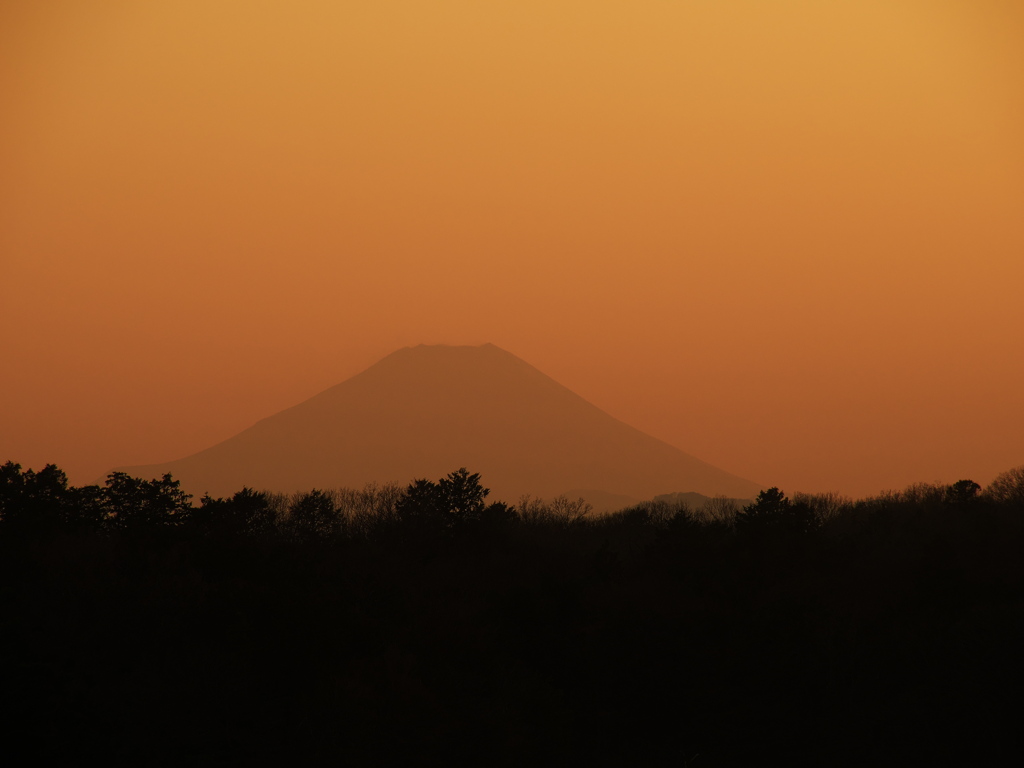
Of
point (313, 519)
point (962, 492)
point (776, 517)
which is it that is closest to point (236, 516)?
point (313, 519)

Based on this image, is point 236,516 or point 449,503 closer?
point 236,516

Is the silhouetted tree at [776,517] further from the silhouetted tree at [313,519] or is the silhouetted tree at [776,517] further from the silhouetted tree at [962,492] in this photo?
the silhouetted tree at [313,519]

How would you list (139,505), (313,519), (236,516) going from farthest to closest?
(313,519), (236,516), (139,505)

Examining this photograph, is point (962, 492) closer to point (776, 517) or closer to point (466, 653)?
point (776, 517)

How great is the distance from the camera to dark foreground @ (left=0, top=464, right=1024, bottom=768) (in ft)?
121

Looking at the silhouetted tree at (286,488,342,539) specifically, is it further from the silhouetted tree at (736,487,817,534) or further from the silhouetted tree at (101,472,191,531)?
the silhouetted tree at (736,487,817,534)

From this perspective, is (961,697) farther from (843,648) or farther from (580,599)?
(580,599)

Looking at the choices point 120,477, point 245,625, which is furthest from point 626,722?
point 120,477

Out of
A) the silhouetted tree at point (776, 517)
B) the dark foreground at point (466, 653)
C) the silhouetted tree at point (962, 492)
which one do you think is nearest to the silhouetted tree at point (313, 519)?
the dark foreground at point (466, 653)

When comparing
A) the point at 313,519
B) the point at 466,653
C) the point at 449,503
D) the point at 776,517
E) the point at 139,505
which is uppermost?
the point at 139,505

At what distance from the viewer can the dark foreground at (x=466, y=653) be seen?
36906mm

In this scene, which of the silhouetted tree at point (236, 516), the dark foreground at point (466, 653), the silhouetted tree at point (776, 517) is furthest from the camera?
the silhouetted tree at point (776, 517)

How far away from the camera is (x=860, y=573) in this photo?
205ft

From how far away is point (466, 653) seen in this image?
4628cm
